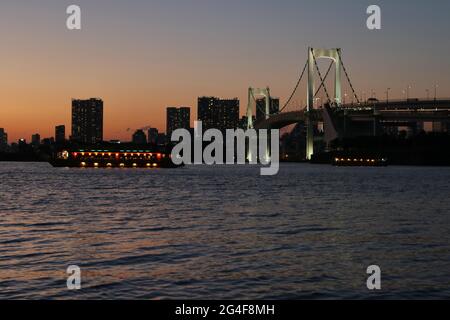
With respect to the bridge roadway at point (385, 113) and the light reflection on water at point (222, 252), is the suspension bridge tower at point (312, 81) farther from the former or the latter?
the light reflection on water at point (222, 252)

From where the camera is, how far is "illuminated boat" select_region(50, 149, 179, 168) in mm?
140125

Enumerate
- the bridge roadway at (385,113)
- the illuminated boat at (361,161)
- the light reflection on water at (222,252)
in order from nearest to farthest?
the light reflection on water at (222,252) < the bridge roadway at (385,113) < the illuminated boat at (361,161)

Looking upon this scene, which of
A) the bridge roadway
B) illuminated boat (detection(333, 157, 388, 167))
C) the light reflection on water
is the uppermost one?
the bridge roadway

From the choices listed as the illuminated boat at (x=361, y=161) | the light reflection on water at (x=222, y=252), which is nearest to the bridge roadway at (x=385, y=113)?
the illuminated boat at (x=361, y=161)

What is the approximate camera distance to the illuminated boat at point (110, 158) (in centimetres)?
14012

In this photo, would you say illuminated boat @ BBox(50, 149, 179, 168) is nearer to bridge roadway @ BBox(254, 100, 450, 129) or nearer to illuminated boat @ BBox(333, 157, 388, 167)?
bridge roadway @ BBox(254, 100, 450, 129)

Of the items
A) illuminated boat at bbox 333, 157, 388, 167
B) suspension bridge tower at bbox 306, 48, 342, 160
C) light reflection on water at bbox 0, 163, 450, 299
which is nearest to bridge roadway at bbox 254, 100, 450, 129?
suspension bridge tower at bbox 306, 48, 342, 160

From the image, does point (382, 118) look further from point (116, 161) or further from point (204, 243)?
point (204, 243)

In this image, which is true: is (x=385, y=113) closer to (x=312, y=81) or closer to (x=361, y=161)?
(x=312, y=81)

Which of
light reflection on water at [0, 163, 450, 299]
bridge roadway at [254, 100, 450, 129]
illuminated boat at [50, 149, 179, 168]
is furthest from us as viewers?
illuminated boat at [50, 149, 179, 168]

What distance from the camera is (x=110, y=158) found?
14100cm

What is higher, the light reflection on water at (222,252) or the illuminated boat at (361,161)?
the illuminated boat at (361,161)
